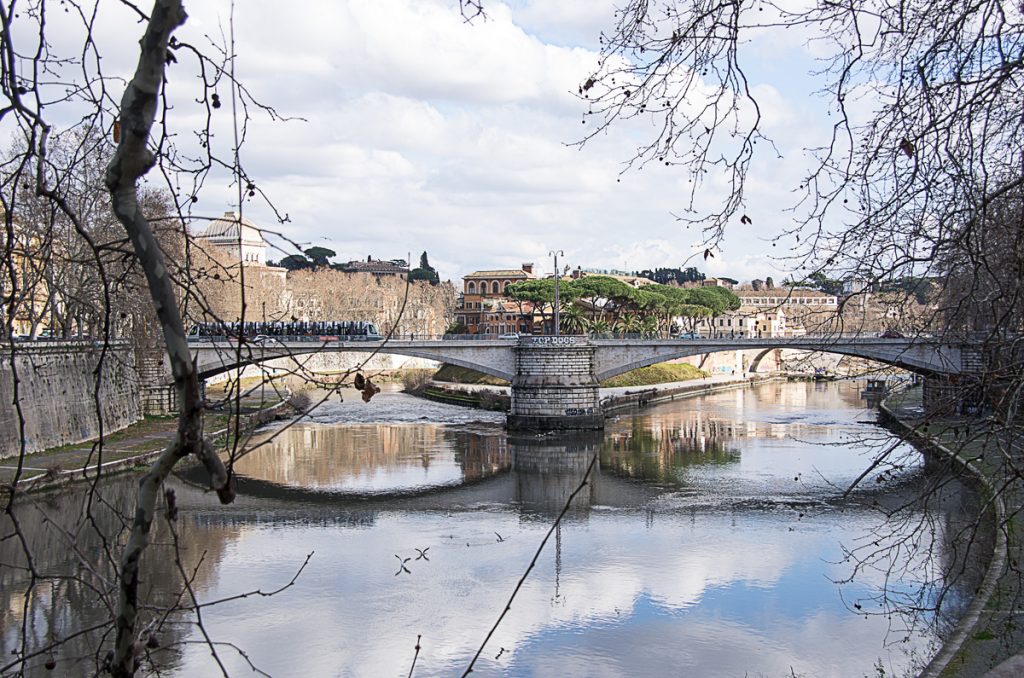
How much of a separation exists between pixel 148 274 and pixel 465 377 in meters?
44.7

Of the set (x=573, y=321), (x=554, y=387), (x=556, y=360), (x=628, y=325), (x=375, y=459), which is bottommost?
(x=375, y=459)

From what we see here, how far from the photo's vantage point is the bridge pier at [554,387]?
3062 cm

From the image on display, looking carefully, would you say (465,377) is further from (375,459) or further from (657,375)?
(375,459)

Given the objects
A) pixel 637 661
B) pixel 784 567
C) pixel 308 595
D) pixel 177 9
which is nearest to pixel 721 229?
pixel 177 9

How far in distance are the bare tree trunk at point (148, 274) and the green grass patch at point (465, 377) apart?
4245cm

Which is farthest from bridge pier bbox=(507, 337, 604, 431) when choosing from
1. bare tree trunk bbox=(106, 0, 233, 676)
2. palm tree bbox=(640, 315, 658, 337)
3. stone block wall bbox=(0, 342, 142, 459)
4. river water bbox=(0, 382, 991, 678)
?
bare tree trunk bbox=(106, 0, 233, 676)

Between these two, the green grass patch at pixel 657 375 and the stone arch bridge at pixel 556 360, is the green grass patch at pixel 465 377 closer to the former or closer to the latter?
the green grass patch at pixel 657 375

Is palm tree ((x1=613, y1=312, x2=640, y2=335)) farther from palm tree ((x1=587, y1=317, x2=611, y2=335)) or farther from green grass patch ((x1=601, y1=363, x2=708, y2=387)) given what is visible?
green grass patch ((x1=601, y1=363, x2=708, y2=387))

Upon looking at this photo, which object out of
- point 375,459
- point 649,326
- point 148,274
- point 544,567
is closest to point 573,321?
point 649,326

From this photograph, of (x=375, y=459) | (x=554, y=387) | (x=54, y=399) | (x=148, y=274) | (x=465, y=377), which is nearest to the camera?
(x=148, y=274)

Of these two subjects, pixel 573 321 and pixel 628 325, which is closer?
pixel 573 321

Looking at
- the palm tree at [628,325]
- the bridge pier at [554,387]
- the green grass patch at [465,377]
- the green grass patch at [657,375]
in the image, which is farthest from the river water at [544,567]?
the palm tree at [628,325]

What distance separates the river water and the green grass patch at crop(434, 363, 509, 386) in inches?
783

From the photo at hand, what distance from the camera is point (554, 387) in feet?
102
